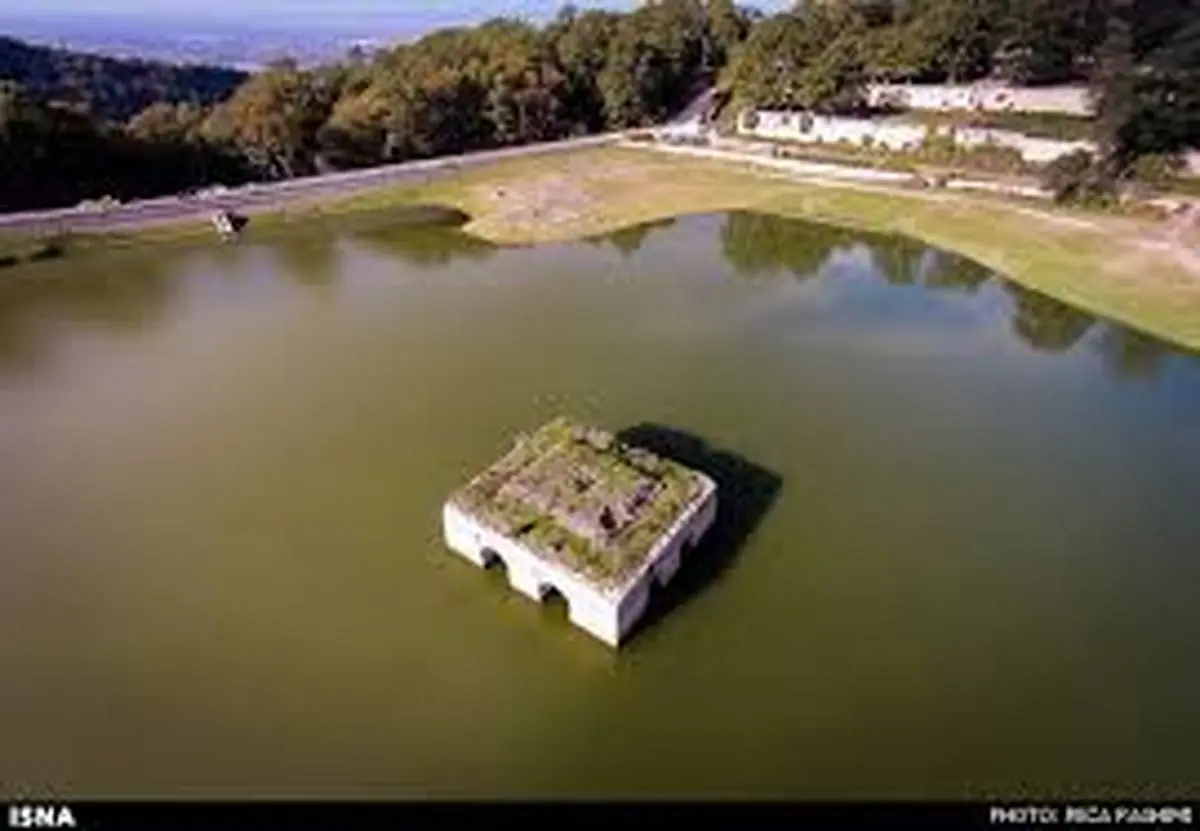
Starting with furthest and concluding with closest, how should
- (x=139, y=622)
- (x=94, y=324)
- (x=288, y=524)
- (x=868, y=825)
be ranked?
(x=94, y=324) → (x=288, y=524) → (x=139, y=622) → (x=868, y=825)

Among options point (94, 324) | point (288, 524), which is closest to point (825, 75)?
point (94, 324)

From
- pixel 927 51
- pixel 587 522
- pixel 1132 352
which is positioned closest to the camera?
pixel 587 522

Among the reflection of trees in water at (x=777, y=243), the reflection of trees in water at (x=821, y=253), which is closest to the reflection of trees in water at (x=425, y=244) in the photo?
the reflection of trees in water at (x=777, y=243)

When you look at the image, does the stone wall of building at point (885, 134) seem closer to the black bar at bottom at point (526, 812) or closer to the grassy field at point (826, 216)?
the grassy field at point (826, 216)

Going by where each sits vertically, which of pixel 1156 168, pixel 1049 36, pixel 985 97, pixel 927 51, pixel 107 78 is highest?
pixel 1049 36

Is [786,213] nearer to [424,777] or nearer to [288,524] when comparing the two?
[288,524]

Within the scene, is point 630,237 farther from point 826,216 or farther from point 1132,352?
point 1132,352

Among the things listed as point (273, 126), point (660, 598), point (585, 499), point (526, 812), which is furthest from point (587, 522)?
point (273, 126)
